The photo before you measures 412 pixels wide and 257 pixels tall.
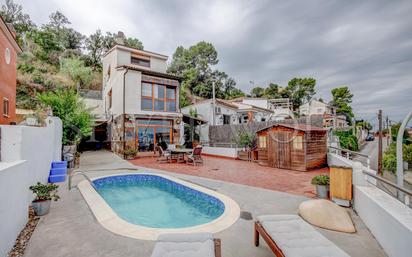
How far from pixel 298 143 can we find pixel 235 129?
7.42 m

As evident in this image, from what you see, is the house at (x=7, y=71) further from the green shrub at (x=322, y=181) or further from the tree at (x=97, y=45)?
the tree at (x=97, y=45)

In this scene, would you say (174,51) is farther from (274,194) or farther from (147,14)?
(274,194)

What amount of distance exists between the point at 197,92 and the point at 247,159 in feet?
88.6

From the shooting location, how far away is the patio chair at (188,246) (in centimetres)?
252

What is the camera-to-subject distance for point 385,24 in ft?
26.0

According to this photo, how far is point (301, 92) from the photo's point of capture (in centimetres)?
4791

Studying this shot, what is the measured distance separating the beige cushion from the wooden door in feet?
22.6

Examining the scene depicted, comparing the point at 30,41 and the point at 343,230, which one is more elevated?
the point at 30,41

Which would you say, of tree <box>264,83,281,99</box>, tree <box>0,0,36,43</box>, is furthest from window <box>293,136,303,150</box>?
tree <box>264,83,281,99</box>

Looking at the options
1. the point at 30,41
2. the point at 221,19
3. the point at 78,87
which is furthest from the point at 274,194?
the point at 30,41

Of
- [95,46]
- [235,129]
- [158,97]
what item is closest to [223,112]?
[235,129]

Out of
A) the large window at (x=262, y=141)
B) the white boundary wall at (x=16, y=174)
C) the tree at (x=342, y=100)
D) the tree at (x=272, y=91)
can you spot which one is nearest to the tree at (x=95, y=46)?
the white boundary wall at (x=16, y=174)

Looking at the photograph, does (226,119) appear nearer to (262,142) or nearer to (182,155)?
(182,155)

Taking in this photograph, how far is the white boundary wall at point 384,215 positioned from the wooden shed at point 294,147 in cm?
564
